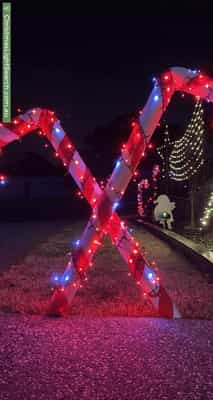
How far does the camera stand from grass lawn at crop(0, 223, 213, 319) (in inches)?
283

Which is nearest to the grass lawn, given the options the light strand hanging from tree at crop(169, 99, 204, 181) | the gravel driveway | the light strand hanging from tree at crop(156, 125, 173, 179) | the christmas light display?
the gravel driveway

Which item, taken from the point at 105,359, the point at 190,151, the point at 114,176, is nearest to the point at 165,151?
the point at 190,151

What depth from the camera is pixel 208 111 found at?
659 inches

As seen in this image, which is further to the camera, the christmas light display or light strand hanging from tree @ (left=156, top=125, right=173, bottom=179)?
light strand hanging from tree @ (left=156, top=125, right=173, bottom=179)

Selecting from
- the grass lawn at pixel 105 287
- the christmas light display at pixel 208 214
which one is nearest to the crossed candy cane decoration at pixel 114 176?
the grass lawn at pixel 105 287

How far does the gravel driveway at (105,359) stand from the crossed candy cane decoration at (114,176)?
1.28 ft

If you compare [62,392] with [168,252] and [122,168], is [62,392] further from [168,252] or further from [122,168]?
[168,252]

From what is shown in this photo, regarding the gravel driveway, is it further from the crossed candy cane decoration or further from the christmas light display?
the christmas light display

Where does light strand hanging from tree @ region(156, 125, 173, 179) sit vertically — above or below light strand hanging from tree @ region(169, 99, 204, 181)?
above

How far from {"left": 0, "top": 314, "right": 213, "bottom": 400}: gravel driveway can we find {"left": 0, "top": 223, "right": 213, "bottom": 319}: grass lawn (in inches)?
33.5

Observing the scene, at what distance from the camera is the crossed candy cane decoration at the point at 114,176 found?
6.38m

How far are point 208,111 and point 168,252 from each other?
14.7 ft

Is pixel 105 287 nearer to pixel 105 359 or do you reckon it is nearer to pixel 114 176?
pixel 114 176

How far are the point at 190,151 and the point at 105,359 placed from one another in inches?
541
